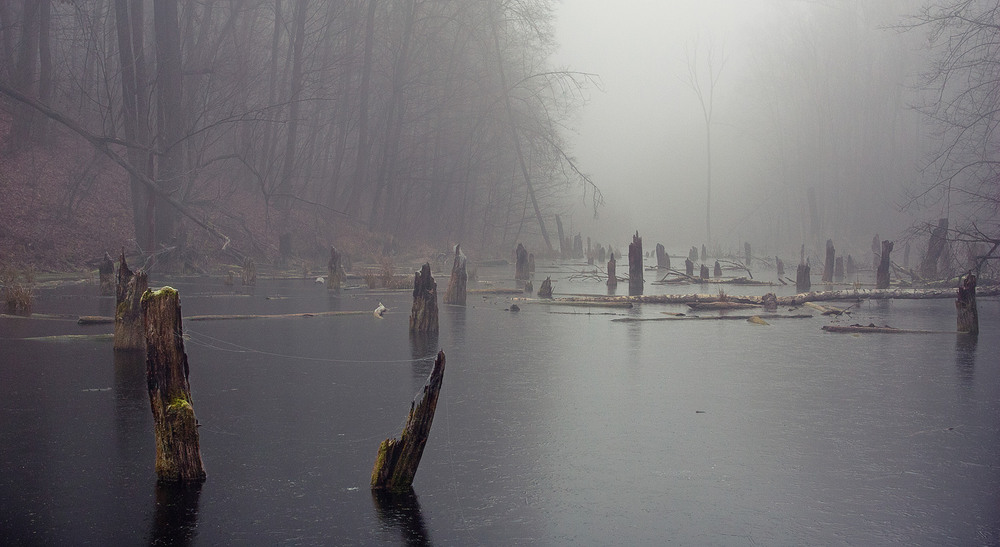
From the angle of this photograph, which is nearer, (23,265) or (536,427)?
(536,427)

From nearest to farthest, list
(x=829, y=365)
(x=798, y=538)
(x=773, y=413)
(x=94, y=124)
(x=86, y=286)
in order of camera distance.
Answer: (x=798, y=538) → (x=773, y=413) → (x=829, y=365) → (x=86, y=286) → (x=94, y=124)

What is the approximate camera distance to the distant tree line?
71.1 feet

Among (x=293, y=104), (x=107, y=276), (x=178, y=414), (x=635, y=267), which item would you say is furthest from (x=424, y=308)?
(x=293, y=104)

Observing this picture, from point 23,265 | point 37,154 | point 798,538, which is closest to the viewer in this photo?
point 798,538

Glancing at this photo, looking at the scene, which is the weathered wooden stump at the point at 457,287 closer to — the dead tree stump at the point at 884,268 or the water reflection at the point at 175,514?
the dead tree stump at the point at 884,268

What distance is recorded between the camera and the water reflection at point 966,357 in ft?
27.5

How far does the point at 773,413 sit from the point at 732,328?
19.5ft

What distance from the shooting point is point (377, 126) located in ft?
115

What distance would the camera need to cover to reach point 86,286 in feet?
53.4

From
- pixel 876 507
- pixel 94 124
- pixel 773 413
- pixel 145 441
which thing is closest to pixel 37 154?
pixel 94 124

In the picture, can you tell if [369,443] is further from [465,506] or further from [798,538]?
[798,538]

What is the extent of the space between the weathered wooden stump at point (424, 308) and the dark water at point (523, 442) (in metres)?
0.46

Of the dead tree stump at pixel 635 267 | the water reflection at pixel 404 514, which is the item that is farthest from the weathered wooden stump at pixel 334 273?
the water reflection at pixel 404 514

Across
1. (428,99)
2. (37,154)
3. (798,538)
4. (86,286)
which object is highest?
(428,99)
